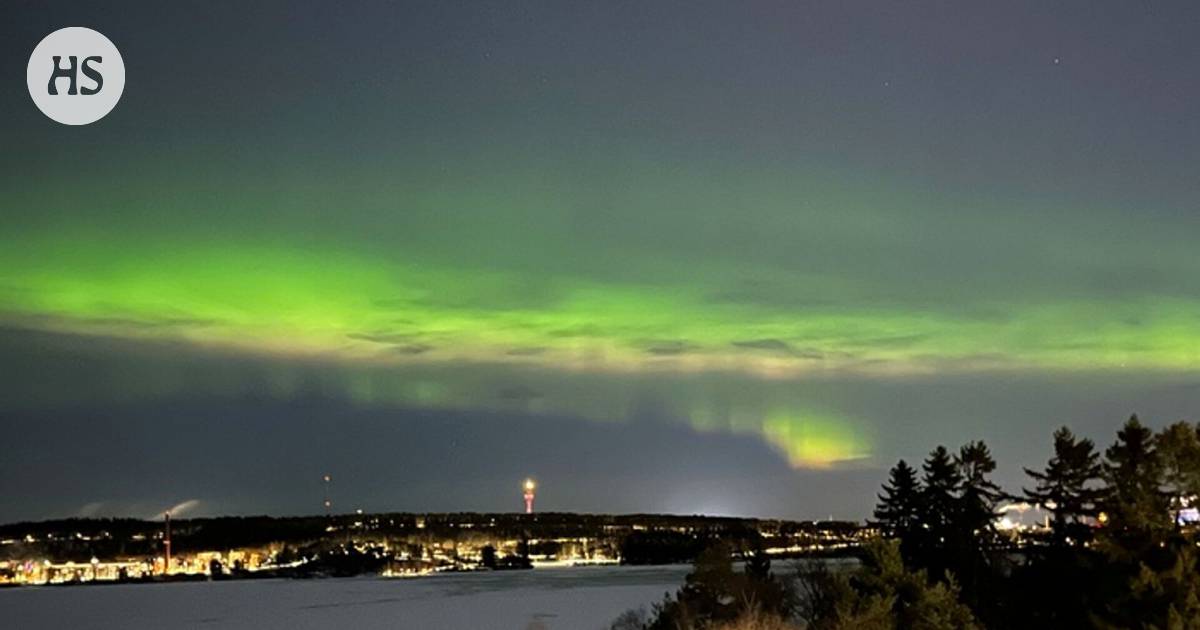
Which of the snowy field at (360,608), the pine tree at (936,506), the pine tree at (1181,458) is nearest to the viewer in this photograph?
the pine tree at (1181,458)

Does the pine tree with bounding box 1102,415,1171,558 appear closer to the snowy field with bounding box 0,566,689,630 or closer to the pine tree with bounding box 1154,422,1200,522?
the pine tree with bounding box 1154,422,1200,522

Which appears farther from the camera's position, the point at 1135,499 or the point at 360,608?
the point at 360,608

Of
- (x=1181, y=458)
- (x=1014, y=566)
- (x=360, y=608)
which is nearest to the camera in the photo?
(x=1181, y=458)

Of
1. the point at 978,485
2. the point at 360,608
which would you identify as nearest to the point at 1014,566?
the point at 978,485

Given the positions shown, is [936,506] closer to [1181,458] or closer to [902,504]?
[902,504]

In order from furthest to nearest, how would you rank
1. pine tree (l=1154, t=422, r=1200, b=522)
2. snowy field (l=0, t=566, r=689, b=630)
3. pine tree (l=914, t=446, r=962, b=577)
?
snowy field (l=0, t=566, r=689, b=630) < pine tree (l=914, t=446, r=962, b=577) < pine tree (l=1154, t=422, r=1200, b=522)

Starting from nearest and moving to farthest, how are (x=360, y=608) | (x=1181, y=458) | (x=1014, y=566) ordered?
(x=1181, y=458), (x=1014, y=566), (x=360, y=608)

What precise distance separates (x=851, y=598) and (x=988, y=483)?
1751 centimetres

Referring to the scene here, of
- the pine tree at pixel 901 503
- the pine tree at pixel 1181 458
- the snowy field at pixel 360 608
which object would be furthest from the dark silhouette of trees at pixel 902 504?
the snowy field at pixel 360 608

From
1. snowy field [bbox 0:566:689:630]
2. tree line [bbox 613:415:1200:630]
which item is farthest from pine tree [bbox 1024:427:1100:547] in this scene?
snowy field [bbox 0:566:689:630]

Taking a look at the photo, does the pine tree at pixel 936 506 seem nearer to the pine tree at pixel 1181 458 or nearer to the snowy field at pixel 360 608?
the pine tree at pixel 1181 458

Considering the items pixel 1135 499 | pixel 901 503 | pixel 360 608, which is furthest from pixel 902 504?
pixel 360 608

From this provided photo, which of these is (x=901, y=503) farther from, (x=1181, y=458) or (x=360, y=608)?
(x=360, y=608)

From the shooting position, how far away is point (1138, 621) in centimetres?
2361
